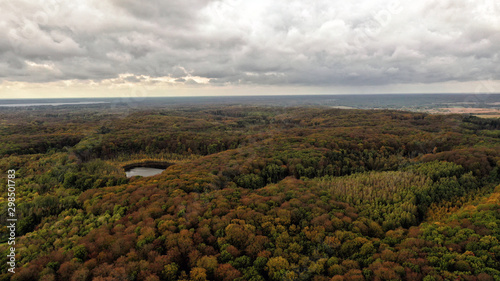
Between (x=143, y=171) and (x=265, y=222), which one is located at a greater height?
(x=265, y=222)

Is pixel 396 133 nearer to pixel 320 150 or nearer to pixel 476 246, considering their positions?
pixel 320 150

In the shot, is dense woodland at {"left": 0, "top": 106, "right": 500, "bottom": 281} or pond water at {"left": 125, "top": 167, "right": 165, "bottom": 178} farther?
pond water at {"left": 125, "top": 167, "right": 165, "bottom": 178}

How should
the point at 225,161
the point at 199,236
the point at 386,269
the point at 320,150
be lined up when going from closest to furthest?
the point at 386,269 < the point at 199,236 < the point at 225,161 < the point at 320,150

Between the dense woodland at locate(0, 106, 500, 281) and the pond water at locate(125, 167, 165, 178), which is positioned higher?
the dense woodland at locate(0, 106, 500, 281)

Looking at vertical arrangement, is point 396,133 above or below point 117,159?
above

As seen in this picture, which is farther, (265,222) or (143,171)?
(143,171)

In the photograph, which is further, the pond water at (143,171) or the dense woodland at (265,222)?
the pond water at (143,171)

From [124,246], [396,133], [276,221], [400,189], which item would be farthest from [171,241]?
[396,133]

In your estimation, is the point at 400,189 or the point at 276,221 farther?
the point at 400,189

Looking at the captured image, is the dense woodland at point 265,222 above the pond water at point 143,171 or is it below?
above

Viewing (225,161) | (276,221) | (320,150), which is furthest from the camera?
(320,150)
